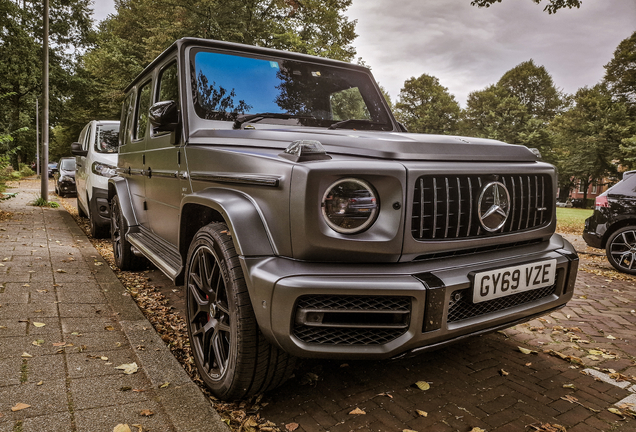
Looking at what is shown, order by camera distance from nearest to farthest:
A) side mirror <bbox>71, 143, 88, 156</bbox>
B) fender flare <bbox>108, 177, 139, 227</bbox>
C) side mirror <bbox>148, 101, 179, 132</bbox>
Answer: side mirror <bbox>148, 101, 179, 132</bbox>, fender flare <bbox>108, 177, 139, 227</bbox>, side mirror <bbox>71, 143, 88, 156</bbox>

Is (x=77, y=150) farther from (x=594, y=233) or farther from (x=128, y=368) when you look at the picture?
(x=594, y=233)

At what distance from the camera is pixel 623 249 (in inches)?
259

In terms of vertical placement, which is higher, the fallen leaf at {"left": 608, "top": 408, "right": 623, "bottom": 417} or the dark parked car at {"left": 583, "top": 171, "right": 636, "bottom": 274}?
the dark parked car at {"left": 583, "top": 171, "right": 636, "bottom": 274}

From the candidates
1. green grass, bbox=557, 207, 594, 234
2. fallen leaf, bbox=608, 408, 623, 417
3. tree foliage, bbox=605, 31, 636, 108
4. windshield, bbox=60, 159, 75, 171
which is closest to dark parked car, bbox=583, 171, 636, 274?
fallen leaf, bbox=608, 408, 623, 417

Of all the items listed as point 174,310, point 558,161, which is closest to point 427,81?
point 558,161

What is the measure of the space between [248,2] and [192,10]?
99.7 inches

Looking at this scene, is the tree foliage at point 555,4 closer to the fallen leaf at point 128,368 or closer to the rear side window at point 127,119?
the rear side window at point 127,119

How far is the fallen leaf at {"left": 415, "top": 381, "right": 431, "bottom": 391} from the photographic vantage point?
259cm

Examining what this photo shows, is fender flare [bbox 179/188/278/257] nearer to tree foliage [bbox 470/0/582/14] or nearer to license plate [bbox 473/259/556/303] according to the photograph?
license plate [bbox 473/259/556/303]

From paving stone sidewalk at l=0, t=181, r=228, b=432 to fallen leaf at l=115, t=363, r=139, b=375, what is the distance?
0.10ft

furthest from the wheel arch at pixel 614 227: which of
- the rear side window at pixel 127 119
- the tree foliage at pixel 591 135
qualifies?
the tree foliage at pixel 591 135

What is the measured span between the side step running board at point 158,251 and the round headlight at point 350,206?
1.38m

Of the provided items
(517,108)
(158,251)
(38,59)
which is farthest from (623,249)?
(517,108)

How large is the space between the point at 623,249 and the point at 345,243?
6.41 metres
